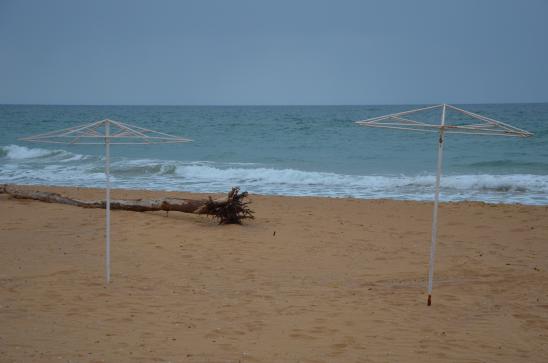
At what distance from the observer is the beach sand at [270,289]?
4285 millimetres

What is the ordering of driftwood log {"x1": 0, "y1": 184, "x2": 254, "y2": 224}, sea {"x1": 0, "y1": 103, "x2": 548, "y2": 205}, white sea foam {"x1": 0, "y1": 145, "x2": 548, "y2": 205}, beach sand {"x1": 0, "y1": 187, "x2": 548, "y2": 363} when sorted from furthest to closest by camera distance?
sea {"x1": 0, "y1": 103, "x2": 548, "y2": 205}, white sea foam {"x1": 0, "y1": 145, "x2": 548, "y2": 205}, driftwood log {"x1": 0, "y1": 184, "x2": 254, "y2": 224}, beach sand {"x1": 0, "y1": 187, "x2": 548, "y2": 363}

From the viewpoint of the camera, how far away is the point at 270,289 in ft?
19.3

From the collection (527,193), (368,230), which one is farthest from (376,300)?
(527,193)

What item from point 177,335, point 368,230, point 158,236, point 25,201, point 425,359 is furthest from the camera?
point 25,201

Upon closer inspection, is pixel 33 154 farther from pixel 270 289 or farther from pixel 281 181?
pixel 270 289

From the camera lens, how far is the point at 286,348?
169 inches

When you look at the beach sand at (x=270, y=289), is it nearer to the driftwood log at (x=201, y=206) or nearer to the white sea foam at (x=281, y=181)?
the driftwood log at (x=201, y=206)

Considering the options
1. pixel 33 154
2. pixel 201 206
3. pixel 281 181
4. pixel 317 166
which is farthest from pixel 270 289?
pixel 33 154

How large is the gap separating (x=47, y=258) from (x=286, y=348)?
3.84m

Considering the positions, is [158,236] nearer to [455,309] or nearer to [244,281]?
[244,281]

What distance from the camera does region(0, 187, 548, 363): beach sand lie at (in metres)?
4.29

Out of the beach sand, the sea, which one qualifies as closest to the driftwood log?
the beach sand

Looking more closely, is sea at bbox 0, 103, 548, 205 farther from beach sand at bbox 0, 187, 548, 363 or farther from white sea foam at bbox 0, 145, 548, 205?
beach sand at bbox 0, 187, 548, 363

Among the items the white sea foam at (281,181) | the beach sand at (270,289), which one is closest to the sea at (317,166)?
the white sea foam at (281,181)
